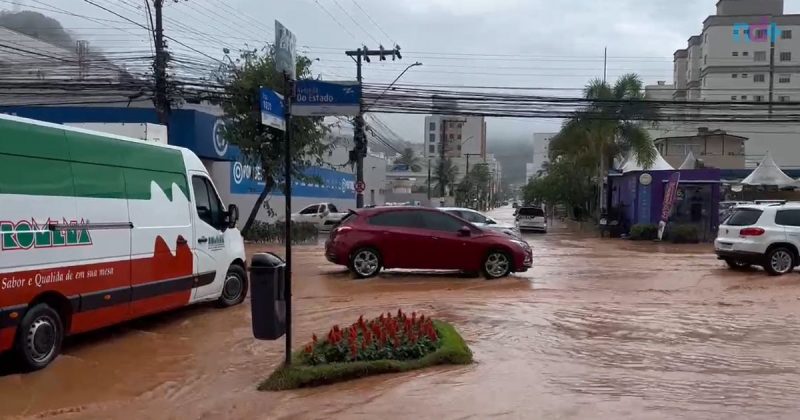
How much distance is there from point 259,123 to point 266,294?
540 inches

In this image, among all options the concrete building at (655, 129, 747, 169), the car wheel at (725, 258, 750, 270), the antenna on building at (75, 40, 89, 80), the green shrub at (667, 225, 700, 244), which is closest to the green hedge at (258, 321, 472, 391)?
the car wheel at (725, 258, 750, 270)

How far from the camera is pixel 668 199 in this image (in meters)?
31.5

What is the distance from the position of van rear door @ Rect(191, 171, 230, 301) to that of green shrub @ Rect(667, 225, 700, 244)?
25.2 m

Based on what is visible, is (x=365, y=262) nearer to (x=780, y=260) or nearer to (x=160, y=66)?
(x=780, y=260)

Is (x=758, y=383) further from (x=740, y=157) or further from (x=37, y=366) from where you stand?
(x=740, y=157)

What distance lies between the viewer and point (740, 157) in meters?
60.2

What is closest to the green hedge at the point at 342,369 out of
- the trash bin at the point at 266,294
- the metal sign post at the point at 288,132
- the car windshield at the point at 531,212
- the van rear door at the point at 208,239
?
the metal sign post at the point at 288,132

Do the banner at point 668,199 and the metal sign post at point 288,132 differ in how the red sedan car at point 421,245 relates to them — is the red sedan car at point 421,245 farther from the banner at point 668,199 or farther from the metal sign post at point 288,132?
the banner at point 668,199

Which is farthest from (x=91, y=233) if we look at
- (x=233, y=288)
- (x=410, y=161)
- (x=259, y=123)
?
(x=410, y=161)

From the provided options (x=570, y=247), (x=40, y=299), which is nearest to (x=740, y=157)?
(x=570, y=247)

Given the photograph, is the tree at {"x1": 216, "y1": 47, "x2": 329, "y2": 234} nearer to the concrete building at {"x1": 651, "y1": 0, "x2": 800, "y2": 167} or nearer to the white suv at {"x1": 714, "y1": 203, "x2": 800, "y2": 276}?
the white suv at {"x1": 714, "y1": 203, "x2": 800, "y2": 276}

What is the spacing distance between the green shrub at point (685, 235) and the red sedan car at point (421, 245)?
18852mm

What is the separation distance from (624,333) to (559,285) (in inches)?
216

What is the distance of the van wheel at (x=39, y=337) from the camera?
6895mm
